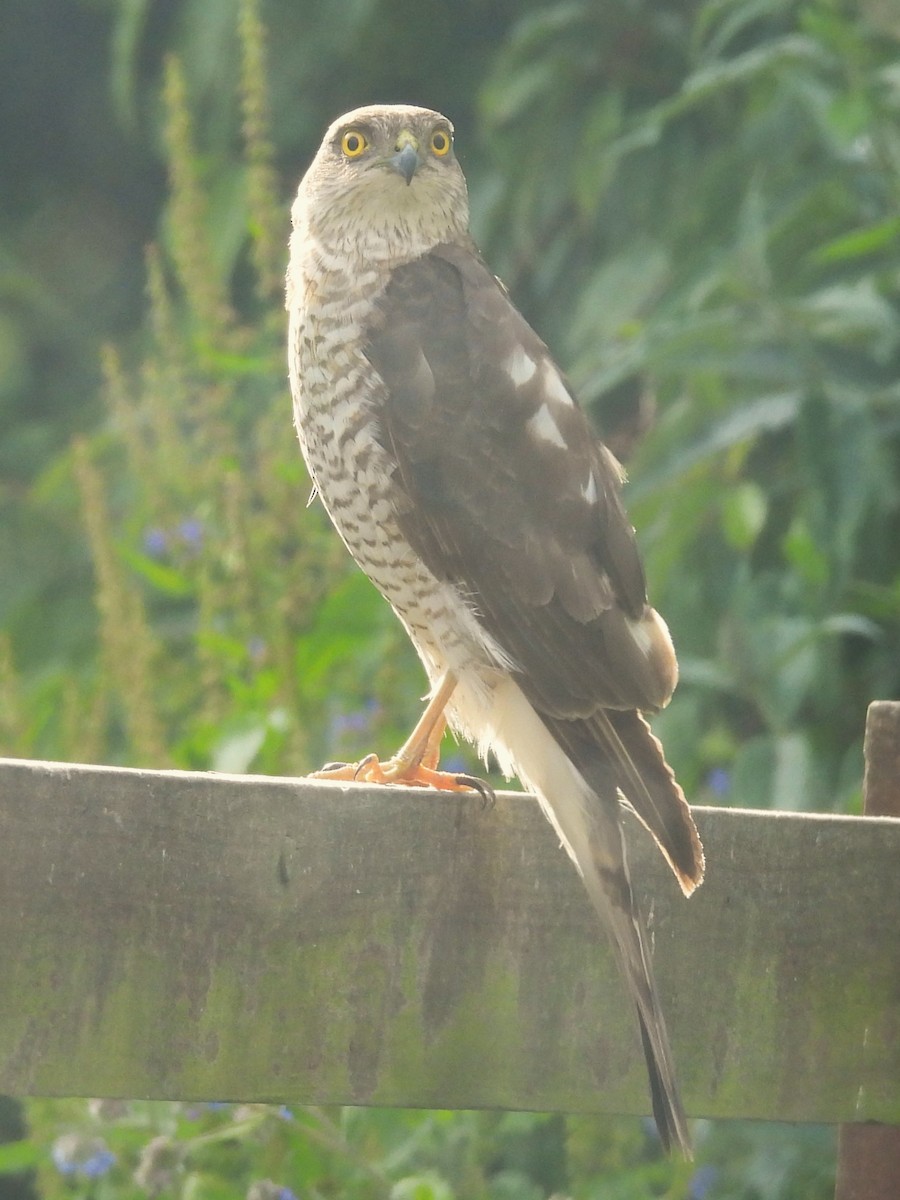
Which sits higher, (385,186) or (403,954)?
(385,186)

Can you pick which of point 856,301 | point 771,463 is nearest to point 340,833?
point 856,301

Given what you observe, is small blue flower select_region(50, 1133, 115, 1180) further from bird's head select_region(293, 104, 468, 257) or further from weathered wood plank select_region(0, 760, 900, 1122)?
bird's head select_region(293, 104, 468, 257)

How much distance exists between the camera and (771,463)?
3.64 meters

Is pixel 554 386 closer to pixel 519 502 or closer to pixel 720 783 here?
pixel 519 502

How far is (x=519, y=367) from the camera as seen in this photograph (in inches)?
98.2

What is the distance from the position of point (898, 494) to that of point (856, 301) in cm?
38

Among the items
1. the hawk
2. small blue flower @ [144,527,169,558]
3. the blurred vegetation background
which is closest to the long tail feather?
the hawk

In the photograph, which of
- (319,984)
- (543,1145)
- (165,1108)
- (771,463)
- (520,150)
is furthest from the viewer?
(520,150)

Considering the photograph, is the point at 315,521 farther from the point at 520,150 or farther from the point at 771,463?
the point at 520,150

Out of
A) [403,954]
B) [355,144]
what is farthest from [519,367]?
[403,954]

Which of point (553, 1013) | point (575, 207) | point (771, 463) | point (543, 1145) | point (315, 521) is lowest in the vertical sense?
point (543, 1145)

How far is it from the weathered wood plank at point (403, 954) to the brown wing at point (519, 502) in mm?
435

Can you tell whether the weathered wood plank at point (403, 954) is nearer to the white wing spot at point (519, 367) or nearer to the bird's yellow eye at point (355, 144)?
the white wing spot at point (519, 367)

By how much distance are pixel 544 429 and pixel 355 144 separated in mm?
719
